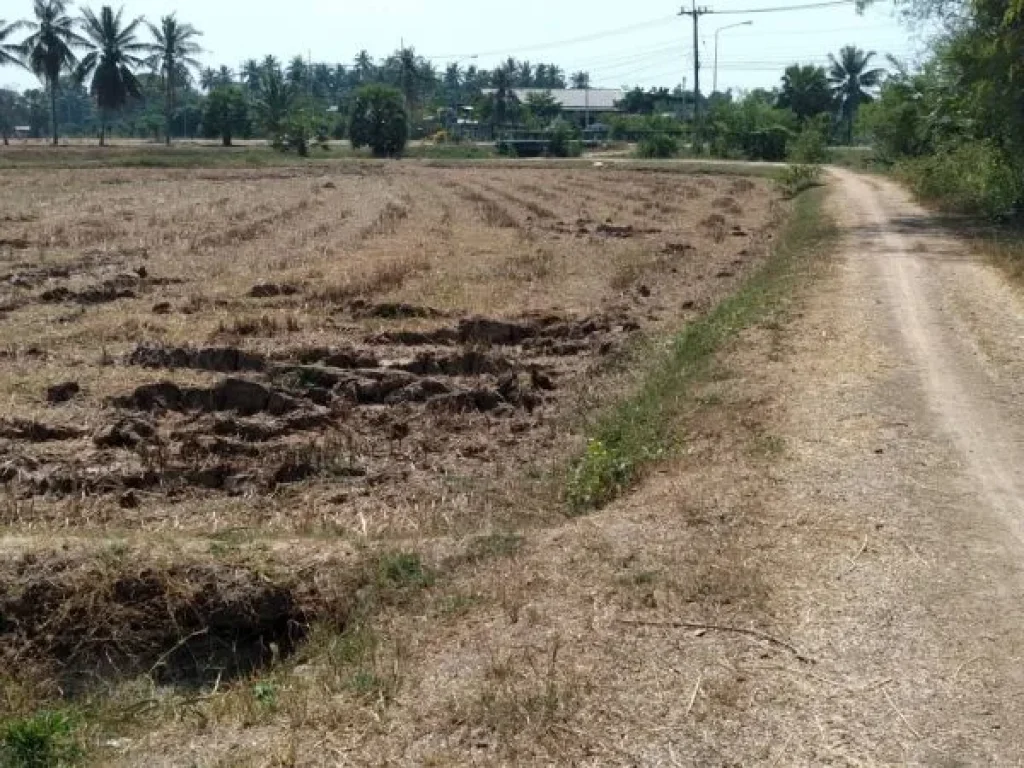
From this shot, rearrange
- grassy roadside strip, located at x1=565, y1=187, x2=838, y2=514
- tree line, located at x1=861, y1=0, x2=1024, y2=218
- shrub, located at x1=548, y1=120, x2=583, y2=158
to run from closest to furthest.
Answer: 1. grassy roadside strip, located at x1=565, y1=187, x2=838, y2=514
2. tree line, located at x1=861, y1=0, x2=1024, y2=218
3. shrub, located at x1=548, y1=120, x2=583, y2=158

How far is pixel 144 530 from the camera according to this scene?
889 cm

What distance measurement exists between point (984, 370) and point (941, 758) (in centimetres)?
808

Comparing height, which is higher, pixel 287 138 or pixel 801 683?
pixel 287 138

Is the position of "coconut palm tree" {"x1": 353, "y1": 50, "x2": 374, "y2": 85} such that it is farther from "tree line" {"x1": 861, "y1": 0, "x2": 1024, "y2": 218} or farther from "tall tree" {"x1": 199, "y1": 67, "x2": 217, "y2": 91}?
"tree line" {"x1": 861, "y1": 0, "x2": 1024, "y2": 218}

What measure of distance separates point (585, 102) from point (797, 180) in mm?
89061

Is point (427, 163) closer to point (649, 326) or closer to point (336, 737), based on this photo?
point (649, 326)

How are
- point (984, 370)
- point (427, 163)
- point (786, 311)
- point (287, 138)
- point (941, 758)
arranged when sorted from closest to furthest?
point (941, 758)
point (984, 370)
point (786, 311)
point (427, 163)
point (287, 138)

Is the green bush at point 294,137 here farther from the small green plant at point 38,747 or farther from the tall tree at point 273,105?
the small green plant at point 38,747

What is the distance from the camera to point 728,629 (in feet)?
21.7

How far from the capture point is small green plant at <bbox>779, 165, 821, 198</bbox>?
44.4 m

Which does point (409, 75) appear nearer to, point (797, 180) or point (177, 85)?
point (177, 85)

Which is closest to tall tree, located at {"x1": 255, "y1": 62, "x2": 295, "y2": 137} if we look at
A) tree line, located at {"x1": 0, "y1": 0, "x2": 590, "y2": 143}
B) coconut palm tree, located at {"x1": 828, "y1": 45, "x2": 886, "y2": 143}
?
tree line, located at {"x1": 0, "y1": 0, "x2": 590, "y2": 143}

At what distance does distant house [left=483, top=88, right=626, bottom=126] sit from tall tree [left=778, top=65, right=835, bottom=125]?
2398 cm

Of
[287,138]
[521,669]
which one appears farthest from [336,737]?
[287,138]
